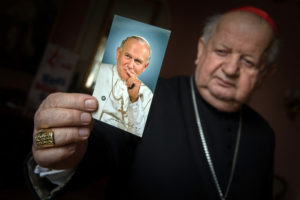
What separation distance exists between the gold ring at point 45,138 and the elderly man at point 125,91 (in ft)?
0.42

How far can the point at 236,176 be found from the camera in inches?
44.7

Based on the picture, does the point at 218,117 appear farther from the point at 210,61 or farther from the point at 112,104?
the point at 112,104

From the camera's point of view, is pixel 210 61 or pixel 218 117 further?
pixel 218 117

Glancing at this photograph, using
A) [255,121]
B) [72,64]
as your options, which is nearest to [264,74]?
[255,121]

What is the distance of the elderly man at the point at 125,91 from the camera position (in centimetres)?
54

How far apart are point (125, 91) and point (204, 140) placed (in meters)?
0.69

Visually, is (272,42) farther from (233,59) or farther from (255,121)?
(255,121)

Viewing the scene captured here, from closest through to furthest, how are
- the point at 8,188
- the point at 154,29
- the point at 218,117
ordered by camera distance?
the point at 154,29, the point at 218,117, the point at 8,188

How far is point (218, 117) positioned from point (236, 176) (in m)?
0.32

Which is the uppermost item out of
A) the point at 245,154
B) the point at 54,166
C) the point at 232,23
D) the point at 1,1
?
the point at 1,1

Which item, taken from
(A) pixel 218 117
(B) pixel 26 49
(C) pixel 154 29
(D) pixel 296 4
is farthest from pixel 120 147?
(D) pixel 296 4

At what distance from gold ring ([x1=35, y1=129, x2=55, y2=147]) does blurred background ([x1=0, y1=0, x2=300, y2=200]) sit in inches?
73.8

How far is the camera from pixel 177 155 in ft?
3.25

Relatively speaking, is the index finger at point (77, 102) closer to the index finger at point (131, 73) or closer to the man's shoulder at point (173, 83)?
the index finger at point (131, 73)
